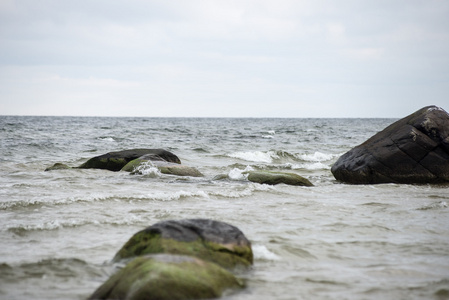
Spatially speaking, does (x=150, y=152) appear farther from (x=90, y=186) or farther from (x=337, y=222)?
(x=337, y=222)

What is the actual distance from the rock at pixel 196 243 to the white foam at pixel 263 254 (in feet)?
1.03

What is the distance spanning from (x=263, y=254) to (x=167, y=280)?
5.33 ft

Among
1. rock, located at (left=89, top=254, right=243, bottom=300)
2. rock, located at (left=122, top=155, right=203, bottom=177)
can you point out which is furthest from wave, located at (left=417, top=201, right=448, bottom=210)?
rock, located at (left=122, top=155, right=203, bottom=177)

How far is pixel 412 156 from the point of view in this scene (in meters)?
9.87

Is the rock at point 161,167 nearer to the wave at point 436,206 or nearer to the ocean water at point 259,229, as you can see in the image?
the ocean water at point 259,229

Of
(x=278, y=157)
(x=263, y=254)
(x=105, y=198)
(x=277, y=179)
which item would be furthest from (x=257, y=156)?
(x=263, y=254)

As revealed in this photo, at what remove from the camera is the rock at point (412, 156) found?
981cm

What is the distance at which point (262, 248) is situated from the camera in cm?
457

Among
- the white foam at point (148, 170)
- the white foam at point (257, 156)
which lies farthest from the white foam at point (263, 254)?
the white foam at point (257, 156)

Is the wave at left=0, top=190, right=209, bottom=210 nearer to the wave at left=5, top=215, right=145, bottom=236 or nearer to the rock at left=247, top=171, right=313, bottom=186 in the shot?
the wave at left=5, top=215, right=145, bottom=236

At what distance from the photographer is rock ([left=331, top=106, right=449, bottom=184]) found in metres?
9.81

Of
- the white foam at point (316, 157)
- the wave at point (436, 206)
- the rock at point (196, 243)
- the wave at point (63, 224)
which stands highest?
the rock at point (196, 243)

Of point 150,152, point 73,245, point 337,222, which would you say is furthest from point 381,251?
point 150,152

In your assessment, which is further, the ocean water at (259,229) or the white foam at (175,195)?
the white foam at (175,195)
